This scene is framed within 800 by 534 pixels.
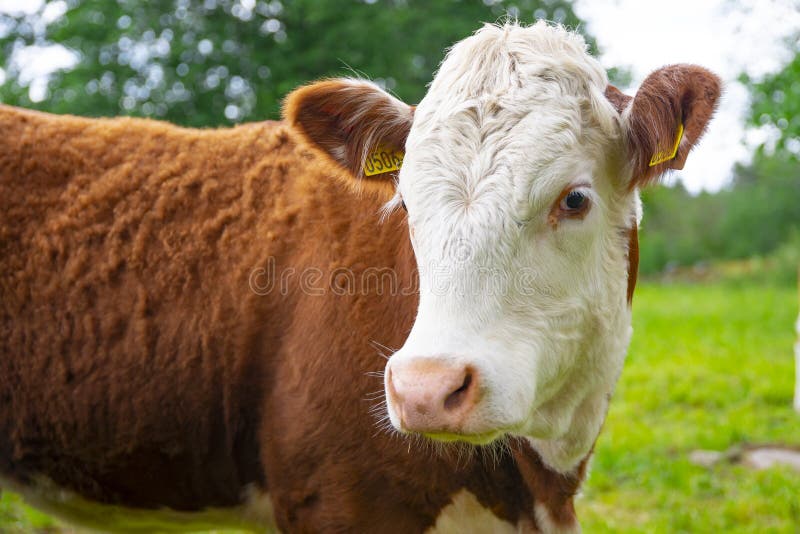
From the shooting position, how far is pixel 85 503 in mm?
3107

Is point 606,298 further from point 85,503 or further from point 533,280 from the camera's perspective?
point 85,503

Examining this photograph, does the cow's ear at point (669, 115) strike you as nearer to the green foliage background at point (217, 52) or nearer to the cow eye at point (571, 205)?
the cow eye at point (571, 205)

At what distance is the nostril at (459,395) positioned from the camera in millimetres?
1981

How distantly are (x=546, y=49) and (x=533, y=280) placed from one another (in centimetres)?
79

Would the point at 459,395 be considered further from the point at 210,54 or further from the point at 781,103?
the point at 210,54

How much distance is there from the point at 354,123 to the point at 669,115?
1.05 m

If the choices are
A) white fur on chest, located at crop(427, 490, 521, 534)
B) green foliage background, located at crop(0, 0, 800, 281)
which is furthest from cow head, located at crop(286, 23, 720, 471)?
green foliage background, located at crop(0, 0, 800, 281)

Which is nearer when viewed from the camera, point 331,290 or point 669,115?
point 669,115

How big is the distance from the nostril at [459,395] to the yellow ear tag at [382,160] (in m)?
1.06

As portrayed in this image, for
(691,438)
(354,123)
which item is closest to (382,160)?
(354,123)

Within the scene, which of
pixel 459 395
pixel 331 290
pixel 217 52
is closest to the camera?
pixel 459 395

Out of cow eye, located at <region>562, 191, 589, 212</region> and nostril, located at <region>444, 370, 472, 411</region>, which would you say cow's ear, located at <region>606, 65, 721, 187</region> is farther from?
Result: nostril, located at <region>444, 370, 472, 411</region>

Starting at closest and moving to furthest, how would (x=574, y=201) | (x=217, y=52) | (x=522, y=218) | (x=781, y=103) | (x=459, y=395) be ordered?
1. (x=459, y=395)
2. (x=522, y=218)
3. (x=574, y=201)
4. (x=781, y=103)
5. (x=217, y=52)

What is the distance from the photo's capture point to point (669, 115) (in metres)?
2.37
